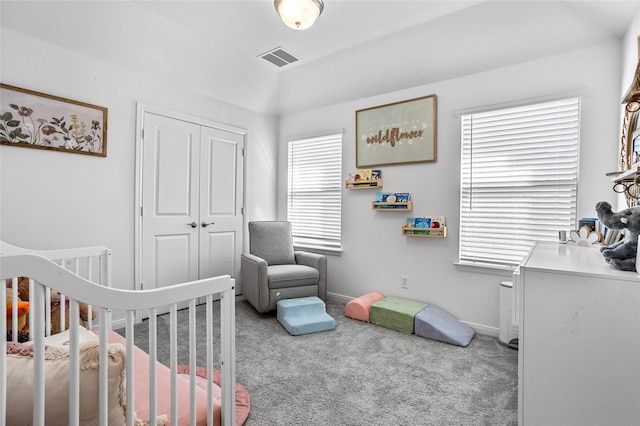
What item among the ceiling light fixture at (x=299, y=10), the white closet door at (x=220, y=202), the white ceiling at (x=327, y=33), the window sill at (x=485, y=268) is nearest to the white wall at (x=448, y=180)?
the window sill at (x=485, y=268)

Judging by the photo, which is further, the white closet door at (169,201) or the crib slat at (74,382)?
the white closet door at (169,201)

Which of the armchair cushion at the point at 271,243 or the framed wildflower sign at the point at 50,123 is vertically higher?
the framed wildflower sign at the point at 50,123

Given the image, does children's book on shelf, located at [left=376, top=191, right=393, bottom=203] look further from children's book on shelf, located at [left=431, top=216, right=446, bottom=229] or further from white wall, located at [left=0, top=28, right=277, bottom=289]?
white wall, located at [left=0, top=28, right=277, bottom=289]

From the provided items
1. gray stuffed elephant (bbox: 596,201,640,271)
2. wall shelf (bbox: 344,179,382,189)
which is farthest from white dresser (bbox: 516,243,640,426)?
wall shelf (bbox: 344,179,382,189)

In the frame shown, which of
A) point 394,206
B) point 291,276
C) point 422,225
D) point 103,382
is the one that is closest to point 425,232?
point 422,225

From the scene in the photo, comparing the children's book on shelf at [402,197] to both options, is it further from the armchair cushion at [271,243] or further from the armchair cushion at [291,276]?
the armchair cushion at [271,243]

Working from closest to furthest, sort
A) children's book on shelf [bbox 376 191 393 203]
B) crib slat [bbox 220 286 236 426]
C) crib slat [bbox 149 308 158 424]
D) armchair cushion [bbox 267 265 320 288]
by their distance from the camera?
crib slat [bbox 149 308 158 424] → crib slat [bbox 220 286 236 426] → armchair cushion [bbox 267 265 320 288] → children's book on shelf [bbox 376 191 393 203]

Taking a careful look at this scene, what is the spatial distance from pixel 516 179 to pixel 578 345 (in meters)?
1.92

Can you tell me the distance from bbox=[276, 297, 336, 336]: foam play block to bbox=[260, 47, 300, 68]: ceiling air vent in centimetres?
262

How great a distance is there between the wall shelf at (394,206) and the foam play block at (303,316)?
3.91ft

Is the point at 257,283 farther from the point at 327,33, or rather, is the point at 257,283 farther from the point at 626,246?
the point at 626,246

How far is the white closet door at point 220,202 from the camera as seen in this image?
12.1 feet

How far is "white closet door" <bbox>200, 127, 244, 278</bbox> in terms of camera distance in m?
3.68

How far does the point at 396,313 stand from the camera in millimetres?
2943
